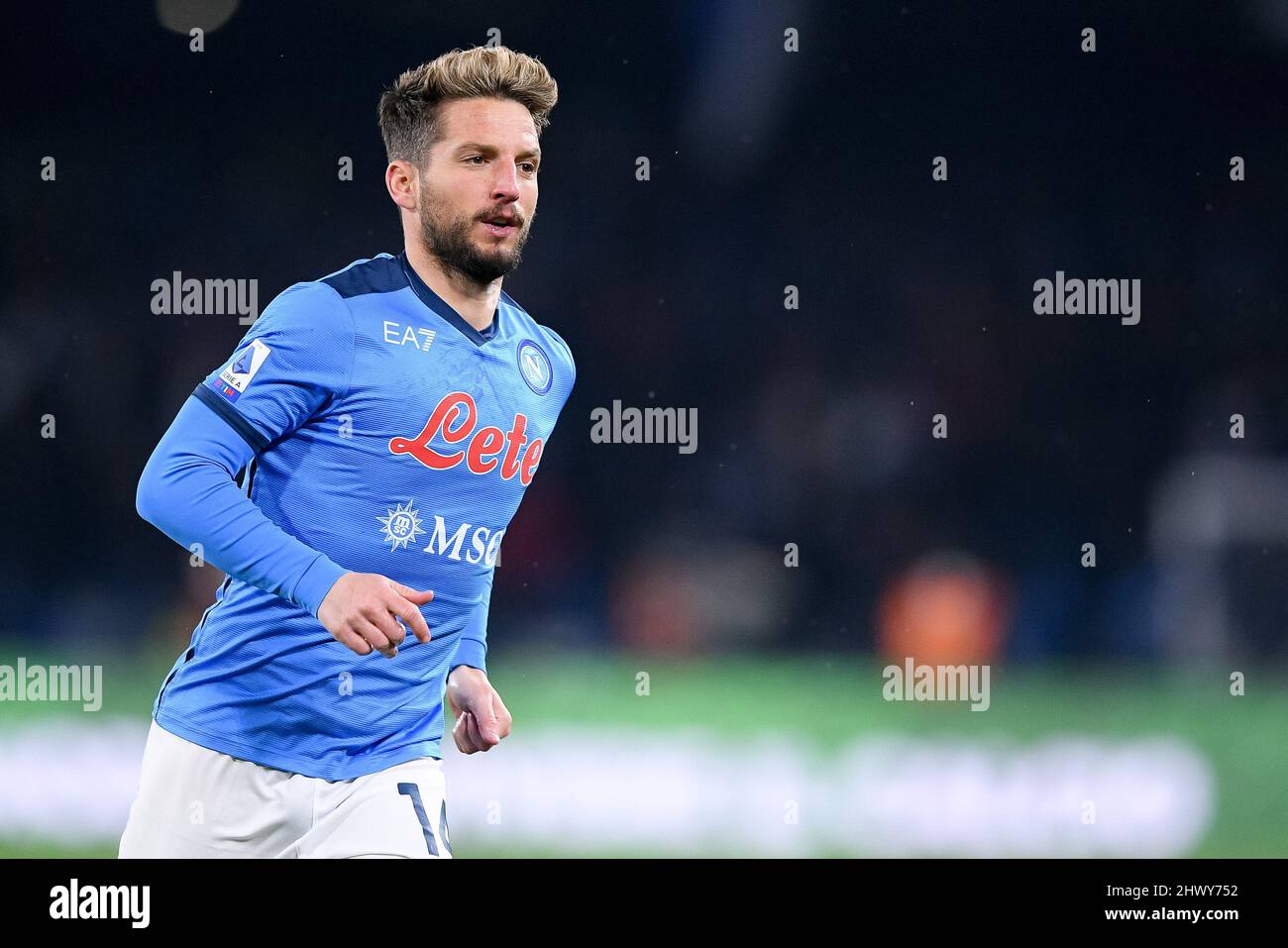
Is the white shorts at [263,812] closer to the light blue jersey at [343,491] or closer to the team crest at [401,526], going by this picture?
the light blue jersey at [343,491]

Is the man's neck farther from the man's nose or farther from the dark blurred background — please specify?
the dark blurred background

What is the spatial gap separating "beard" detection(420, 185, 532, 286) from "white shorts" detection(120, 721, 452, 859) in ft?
3.52

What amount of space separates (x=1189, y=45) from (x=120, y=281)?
6511 millimetres

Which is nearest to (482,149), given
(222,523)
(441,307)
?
(441,307)

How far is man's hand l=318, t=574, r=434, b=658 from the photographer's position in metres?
2.65

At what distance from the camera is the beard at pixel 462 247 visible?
10.5ft

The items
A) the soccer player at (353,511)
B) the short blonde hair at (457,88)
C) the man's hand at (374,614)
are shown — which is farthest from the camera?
the short blonde hair at (457,88)

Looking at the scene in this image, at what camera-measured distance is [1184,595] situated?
→ 25.4 feet

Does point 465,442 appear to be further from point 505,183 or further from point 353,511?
point 505,183

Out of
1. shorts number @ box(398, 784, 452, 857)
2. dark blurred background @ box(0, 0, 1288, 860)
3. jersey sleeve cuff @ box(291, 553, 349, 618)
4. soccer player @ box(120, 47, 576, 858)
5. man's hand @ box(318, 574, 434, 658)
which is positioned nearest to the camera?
man's hand @ box(318, 574, 434, 658)

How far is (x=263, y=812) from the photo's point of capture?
3025 millimetres

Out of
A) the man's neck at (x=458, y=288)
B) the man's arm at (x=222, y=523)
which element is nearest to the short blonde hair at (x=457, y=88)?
the man's neck at (x=458, y=288)

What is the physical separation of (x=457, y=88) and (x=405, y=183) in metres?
0.24

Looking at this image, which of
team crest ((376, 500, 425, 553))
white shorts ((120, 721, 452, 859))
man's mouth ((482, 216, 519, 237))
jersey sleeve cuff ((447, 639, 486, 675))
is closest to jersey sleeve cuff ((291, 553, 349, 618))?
team crest ((376, 500, 425, 553))
